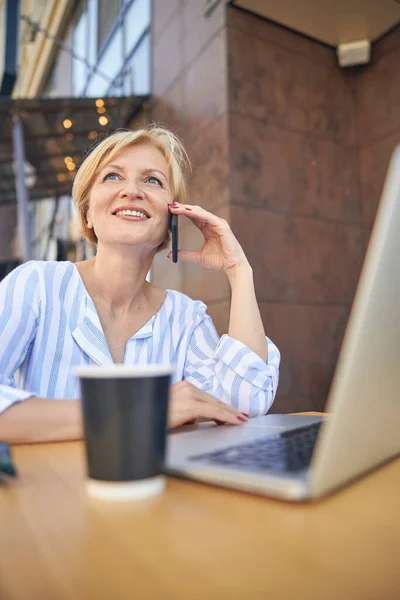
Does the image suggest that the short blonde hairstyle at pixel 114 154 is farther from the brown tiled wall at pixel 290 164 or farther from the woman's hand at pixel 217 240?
the brown tiled wall at pixel 290 164

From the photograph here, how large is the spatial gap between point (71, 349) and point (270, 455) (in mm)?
754

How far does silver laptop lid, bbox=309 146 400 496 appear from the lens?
37 cm

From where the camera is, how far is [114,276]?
1.35 m

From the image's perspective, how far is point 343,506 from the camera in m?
0.40

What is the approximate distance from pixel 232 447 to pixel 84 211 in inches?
46.2

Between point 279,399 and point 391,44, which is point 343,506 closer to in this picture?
point 279,399

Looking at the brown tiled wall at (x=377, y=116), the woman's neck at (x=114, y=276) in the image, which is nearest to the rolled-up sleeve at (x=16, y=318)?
the woman's neck at (x=114, y=276)

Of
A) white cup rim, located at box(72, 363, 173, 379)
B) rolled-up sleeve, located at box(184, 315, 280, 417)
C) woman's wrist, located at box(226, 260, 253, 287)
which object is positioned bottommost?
rolled-up sleeve, located at box(184, 315, 280, 417)

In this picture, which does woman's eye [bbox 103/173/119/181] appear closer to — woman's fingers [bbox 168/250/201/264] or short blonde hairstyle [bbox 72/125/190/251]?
short blonde hairstyle [bbox 72/125/190/251]

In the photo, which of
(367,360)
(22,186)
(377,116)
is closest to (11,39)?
(22,186)

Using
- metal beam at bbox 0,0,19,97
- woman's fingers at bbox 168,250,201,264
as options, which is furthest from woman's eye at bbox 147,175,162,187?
metal beam at bbox 0,0,19,97

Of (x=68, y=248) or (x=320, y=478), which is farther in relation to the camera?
(x=68, y=248)

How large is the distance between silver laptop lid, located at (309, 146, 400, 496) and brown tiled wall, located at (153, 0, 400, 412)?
8.03 feet

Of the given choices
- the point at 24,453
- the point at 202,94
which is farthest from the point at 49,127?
the point at 24,453
